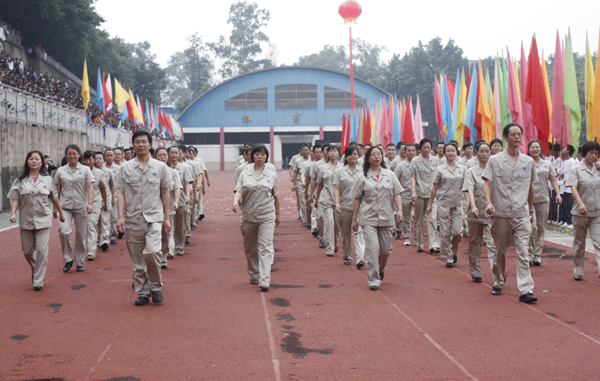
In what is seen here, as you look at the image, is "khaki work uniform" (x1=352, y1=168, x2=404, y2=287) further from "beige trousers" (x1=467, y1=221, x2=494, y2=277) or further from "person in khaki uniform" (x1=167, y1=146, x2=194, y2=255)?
"person in khaki uniform" (x1=167, y1=146, x2=194, y2=255)

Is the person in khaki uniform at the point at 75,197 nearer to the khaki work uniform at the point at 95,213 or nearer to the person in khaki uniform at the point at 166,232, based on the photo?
the khaki work uniform at the point at 95,213

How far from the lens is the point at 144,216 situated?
588 centimetres

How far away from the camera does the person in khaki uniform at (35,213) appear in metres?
6.78

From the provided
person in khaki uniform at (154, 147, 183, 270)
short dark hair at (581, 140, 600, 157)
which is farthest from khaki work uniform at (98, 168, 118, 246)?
short dark hair at (581, 140, 600, 157)

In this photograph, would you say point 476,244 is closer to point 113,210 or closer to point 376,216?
point 376,216

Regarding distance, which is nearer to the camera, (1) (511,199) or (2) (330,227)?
(1) (511,199)

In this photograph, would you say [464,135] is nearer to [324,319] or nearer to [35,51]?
[324,319]

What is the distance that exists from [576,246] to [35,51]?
31.9 meters

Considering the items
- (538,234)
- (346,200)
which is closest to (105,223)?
(346,200)

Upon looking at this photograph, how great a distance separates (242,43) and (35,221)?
80.1m

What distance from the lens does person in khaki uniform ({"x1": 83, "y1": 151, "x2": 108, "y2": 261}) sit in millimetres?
8789

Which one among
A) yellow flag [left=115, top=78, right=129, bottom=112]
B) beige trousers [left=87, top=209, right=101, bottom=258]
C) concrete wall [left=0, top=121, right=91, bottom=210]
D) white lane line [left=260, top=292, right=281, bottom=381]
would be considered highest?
yellow flag [left=115, top=78, right=129, bottom=112]

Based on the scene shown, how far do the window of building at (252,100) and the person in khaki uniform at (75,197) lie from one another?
1795 inches

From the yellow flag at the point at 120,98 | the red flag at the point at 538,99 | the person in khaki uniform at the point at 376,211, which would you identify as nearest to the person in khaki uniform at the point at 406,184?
the red flag at the point at 538,99
